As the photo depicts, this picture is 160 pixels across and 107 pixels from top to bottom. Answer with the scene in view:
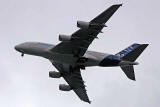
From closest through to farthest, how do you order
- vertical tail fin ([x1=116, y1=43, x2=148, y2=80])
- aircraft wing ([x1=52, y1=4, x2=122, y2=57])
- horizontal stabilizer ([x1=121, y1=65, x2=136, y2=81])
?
aircraft wing ([x1=52, y1=4, x2=122, y2=57]) → vertical tail fin ([x1=116, y1=43, x2=148, y2=80]) → horizontal stabilizer ([x1=121, y1=65, x2=136, y2=81])

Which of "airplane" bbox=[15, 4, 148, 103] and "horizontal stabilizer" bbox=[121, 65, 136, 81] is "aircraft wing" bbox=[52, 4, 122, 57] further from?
"horizontal stabilizer" bbox=[121, 65, 136, 81]

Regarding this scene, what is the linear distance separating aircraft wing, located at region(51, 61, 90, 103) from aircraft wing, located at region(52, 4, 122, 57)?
1017 cm

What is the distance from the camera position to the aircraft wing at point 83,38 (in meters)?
78.6

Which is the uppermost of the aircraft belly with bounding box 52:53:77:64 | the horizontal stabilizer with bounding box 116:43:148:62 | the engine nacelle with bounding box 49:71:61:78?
the horizontal stabilizer with bounding box 116:43:148:62

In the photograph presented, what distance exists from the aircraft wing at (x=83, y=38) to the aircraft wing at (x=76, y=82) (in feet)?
33.4

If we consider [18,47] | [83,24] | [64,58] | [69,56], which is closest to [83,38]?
[83,24]

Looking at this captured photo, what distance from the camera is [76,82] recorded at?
10181 cm

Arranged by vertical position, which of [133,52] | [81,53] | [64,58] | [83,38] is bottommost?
[64,58]

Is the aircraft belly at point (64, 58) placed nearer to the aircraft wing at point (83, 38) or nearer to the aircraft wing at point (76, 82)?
the aircraft wing at point (83, 38)

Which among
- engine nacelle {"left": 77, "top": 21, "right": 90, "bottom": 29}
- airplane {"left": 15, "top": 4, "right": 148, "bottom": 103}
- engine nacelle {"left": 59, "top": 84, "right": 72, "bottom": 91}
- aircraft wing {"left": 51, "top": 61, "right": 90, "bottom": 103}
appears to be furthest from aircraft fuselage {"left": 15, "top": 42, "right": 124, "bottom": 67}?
engine nacelle {"left": 77, "top": 21, "right": 90, "bottom": 29}

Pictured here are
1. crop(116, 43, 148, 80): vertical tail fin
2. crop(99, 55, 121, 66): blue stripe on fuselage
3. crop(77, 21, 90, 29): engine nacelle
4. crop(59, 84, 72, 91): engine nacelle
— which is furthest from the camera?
crop(59, 84, 72, 91): engine nacelle

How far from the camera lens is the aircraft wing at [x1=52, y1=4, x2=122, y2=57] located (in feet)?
258

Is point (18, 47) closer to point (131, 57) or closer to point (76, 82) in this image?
point (76, 82)

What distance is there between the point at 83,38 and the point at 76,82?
1850 cm
